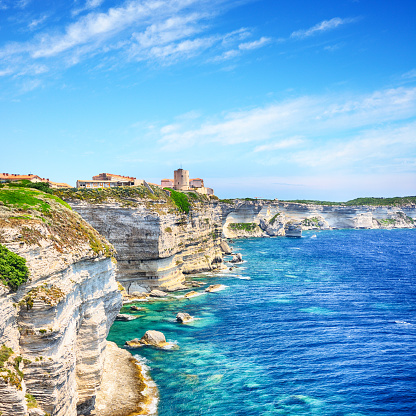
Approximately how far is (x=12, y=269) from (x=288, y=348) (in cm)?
3089

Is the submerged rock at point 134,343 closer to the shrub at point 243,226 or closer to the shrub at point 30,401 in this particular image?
the shrub at point 30,401

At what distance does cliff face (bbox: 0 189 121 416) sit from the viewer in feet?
57.4

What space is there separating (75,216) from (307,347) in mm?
27958

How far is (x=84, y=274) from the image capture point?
975 inches

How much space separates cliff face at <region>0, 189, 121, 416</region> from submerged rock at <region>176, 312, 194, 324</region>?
21.1 meters

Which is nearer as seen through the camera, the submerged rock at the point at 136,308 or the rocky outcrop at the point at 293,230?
the submerged rock at the point at 136,308

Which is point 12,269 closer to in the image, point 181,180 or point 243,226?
point 181,180

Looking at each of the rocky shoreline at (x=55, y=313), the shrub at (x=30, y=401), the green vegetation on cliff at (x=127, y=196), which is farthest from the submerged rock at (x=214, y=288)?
the shrub at (x=30, y=401)

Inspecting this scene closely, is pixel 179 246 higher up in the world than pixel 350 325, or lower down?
higher up

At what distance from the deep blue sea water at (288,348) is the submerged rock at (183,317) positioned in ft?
3.77

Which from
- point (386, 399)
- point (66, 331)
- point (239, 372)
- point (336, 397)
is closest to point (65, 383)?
point (66, 331)

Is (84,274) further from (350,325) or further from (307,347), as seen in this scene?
(350,325)

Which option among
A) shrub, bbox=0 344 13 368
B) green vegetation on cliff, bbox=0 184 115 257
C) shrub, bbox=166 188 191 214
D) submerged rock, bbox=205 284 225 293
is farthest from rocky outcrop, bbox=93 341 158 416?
shrub, bbox=166 188 191 214

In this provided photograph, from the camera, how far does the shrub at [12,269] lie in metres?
17.2
